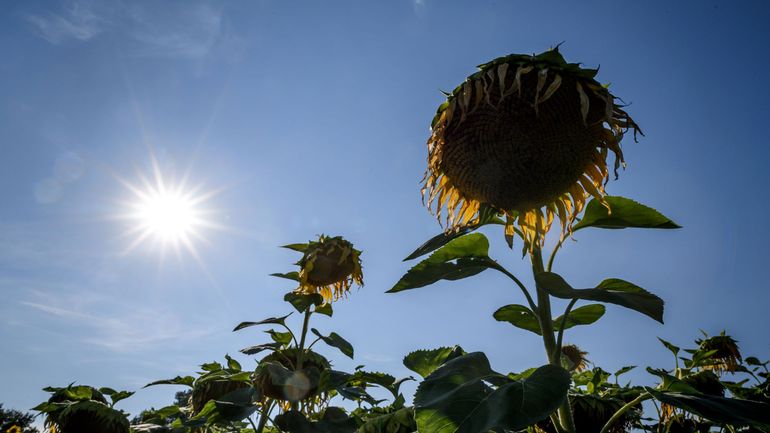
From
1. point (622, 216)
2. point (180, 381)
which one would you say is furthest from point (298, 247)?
point (622, 216)

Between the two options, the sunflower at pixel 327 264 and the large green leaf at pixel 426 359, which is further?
the sunflower at pixel 327 264

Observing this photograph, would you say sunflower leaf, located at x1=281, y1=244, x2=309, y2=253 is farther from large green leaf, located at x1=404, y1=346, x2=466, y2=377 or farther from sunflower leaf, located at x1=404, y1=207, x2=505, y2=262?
sunflower leaf, located at x1=404, y1=207, x2=505, y2=262

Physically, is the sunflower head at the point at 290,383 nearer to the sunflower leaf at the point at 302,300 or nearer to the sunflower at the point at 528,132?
the sunflower leaf at the point at 302,300

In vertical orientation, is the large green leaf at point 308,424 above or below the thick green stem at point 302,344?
below

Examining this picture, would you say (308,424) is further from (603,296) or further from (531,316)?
(603,296)

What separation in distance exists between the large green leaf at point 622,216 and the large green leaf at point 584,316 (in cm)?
42

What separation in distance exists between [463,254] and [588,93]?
94 cm

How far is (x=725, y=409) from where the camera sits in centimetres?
156

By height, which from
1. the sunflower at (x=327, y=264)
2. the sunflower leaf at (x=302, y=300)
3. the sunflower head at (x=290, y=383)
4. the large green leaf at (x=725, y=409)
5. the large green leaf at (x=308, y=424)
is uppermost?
the sunflower at (x=327, y=264)

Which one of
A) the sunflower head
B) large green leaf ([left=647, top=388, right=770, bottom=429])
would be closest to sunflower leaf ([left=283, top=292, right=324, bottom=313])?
the sunflower head

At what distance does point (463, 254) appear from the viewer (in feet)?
7.32

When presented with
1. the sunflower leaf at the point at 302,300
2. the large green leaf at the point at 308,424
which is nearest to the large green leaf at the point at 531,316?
the large green leaf at the point at 308,424

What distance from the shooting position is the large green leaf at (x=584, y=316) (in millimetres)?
2393

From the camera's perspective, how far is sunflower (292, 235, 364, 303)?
4.38 meters
